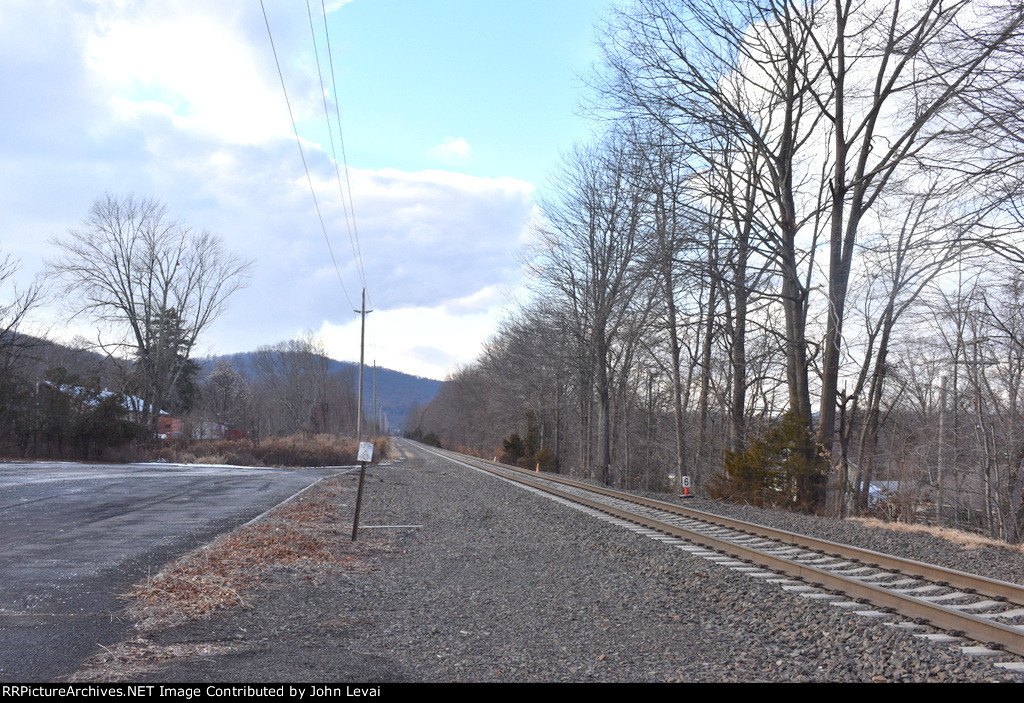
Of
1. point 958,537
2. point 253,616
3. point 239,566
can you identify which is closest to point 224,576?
point 239,566

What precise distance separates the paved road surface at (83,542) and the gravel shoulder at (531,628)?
0.54m

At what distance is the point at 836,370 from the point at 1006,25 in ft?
30.0

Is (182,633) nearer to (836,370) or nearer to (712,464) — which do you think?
(836,370)

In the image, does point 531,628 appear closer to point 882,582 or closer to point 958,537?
point 882,582

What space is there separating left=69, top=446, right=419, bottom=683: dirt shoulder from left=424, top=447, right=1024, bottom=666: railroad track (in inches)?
179

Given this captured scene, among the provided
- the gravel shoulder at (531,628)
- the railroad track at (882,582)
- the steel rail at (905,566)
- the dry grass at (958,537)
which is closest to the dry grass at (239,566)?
the gravel shoulder at (531,628)

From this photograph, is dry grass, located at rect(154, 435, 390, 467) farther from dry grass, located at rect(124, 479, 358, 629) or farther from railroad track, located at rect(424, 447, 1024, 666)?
railroad track, located at rect(424, 447, 1024, 666)

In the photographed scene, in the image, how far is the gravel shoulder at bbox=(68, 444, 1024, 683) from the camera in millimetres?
4906

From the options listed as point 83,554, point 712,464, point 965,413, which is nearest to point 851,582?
point 83,554

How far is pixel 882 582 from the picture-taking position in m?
8.04

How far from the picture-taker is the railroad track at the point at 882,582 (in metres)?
5.91

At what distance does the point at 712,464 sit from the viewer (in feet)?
A: 126

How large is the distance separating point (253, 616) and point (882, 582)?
6593 mm

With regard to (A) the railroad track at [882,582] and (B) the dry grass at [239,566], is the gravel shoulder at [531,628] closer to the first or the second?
(B) the dry grass at [239,566]
